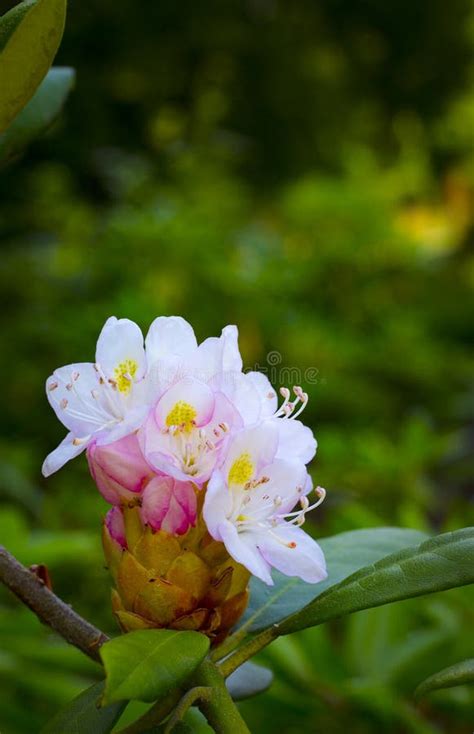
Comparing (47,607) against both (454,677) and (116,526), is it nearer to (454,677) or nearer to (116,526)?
(116,526)

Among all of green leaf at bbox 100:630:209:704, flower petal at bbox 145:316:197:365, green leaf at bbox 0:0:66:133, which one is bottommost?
green leaf at bbox 100:630:209:704

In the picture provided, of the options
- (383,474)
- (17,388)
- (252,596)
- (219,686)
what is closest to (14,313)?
(17,388)

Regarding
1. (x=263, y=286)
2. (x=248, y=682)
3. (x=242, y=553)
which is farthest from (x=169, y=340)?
(x=263, y=286)

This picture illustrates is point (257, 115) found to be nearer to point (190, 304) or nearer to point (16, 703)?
point (190, 304)

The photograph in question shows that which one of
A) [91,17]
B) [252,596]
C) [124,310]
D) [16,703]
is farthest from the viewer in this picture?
[91,17]

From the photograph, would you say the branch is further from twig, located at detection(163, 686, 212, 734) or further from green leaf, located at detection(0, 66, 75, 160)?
green leaf, located at detection(0, 66, 75, 160)

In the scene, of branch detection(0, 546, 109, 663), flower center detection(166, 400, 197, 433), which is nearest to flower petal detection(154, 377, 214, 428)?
flower center detection(166, 400, 197, 433)

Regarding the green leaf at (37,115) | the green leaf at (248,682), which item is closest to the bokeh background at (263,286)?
the green leaf at (37,115)
